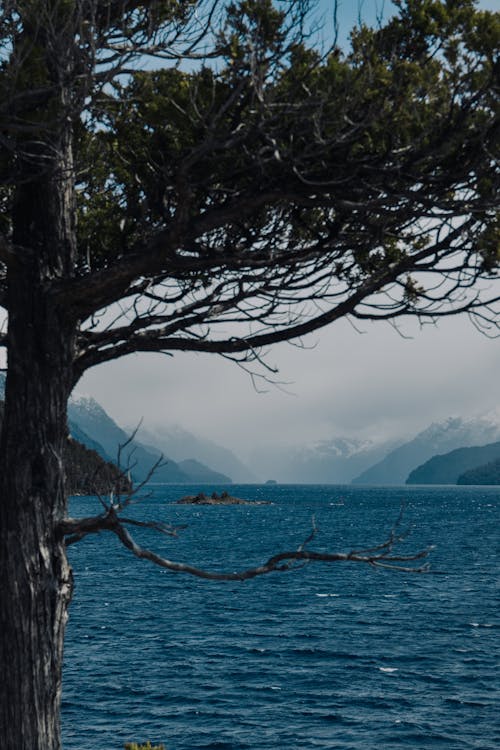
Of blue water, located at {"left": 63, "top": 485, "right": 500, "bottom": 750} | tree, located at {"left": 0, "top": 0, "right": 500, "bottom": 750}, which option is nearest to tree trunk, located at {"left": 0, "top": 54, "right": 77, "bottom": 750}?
tree, located at {"left": 0, "top": 0, "right": 500, "bottom": 750}

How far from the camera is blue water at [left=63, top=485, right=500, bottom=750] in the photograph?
2553 centimetres

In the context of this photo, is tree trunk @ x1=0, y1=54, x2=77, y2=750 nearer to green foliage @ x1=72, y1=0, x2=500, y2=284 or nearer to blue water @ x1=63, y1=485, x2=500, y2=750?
green foliage @ x1=72, y1=0, x2=500, y2=284

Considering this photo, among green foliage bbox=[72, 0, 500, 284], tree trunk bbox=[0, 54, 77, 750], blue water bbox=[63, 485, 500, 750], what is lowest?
blue water bbox=[63, 485, 500, 750]

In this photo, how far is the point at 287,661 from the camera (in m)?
34.5

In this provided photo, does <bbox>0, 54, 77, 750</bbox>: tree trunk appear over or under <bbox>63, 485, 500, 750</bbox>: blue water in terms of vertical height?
over

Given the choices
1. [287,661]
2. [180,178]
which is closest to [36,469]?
[180,178]

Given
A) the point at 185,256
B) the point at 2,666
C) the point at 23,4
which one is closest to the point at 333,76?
the point at 185,256

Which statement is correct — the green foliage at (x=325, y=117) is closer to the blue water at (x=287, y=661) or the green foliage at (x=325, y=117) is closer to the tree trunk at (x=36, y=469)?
the tree trunk at (x=36, y=469)

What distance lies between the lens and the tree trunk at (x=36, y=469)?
27.7ft

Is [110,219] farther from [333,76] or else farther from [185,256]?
[333,76]

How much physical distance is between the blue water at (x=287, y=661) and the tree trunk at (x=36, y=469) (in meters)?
16.8

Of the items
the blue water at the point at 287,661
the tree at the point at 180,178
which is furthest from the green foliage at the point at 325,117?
the blue water at the point at 287,661

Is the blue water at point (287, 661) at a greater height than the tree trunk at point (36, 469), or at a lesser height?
lesser

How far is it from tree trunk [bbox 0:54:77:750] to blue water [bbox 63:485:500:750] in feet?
55.2
